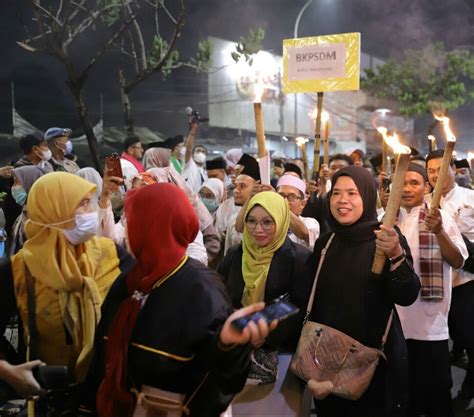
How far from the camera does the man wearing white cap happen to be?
4.69 m

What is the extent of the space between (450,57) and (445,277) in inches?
1188

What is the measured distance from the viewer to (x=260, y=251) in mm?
3691

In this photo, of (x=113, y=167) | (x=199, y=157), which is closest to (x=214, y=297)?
(x=113, y=167)

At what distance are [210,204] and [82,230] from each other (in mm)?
3973

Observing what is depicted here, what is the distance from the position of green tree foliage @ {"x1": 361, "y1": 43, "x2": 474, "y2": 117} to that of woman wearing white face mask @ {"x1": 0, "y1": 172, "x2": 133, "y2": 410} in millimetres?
30904

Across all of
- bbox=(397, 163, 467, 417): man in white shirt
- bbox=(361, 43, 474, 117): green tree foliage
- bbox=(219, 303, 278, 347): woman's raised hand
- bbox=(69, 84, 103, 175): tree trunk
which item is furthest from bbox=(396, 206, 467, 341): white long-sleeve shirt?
bbox=(361, 43, 474, 117): green tree foliage

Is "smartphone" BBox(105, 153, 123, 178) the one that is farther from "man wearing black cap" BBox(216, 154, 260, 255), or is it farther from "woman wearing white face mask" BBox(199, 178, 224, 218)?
"woman wearing white face mask" BBox(199, 178, 224, 218)

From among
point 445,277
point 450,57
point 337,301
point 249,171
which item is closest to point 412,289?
point 337,301

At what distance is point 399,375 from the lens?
3.20 metres

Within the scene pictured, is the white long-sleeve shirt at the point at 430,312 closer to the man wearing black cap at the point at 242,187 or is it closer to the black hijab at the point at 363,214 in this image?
A: the black hijab at the point at 363,214

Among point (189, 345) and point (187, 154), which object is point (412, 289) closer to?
point (189, 345)

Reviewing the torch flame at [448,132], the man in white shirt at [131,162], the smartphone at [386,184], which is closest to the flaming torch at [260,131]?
the torch flame at [448,132]

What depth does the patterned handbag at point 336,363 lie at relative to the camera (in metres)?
3.04

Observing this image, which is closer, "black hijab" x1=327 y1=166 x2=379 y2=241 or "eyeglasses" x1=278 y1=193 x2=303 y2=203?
"black hijab" x1=327 y1=166 x2=379 y2=241
